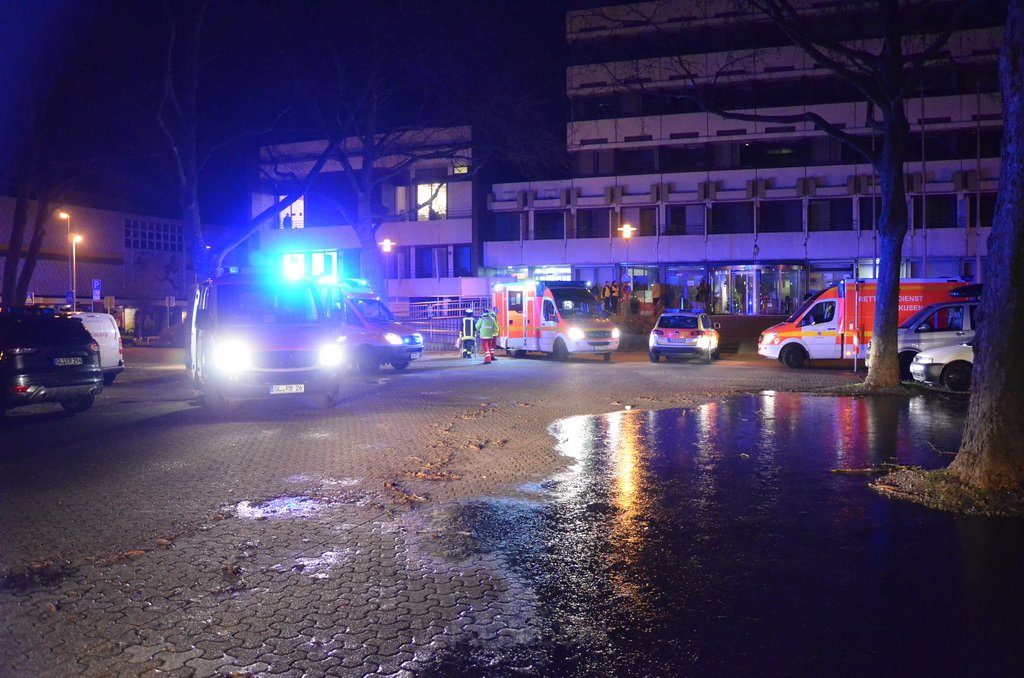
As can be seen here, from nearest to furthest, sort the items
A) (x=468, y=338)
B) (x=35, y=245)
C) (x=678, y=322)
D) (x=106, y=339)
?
(x=106, y=339) < (x=678, y=322) < (x=468, y=338) < (x=35, y=245)

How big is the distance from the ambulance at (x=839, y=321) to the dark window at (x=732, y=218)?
21264mm

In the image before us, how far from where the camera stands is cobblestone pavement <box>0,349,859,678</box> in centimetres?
463

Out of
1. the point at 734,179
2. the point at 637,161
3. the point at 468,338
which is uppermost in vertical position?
the point at 637,161

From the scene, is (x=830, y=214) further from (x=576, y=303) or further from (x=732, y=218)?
(x=576, y=303)

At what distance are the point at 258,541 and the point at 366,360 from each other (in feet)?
53.5

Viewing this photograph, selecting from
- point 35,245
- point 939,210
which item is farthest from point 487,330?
point 35,245

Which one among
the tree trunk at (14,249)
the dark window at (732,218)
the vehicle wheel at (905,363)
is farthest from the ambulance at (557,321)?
the tree trunk at (14,249)

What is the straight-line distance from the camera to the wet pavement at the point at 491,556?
455 cm

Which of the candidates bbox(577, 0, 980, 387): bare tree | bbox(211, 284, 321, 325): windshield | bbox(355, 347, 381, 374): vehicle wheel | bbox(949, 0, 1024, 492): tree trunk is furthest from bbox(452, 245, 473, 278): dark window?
bbox(949, 0, 1024, 492): tree trunk

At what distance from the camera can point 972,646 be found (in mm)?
4582

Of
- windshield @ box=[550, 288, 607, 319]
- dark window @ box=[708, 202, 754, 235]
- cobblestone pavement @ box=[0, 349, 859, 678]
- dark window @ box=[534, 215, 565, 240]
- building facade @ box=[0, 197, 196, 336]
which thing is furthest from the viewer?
building facade @ box=[0, 197, 196, 336]

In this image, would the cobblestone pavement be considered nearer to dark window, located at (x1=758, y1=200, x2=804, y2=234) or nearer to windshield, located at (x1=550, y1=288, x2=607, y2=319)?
windshield, located at (x1=550, y1=288, x2=607, y2=319)

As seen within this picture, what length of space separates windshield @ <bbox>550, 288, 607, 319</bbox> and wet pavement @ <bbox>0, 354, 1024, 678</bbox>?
15.8m

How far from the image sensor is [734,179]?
1799 inches
